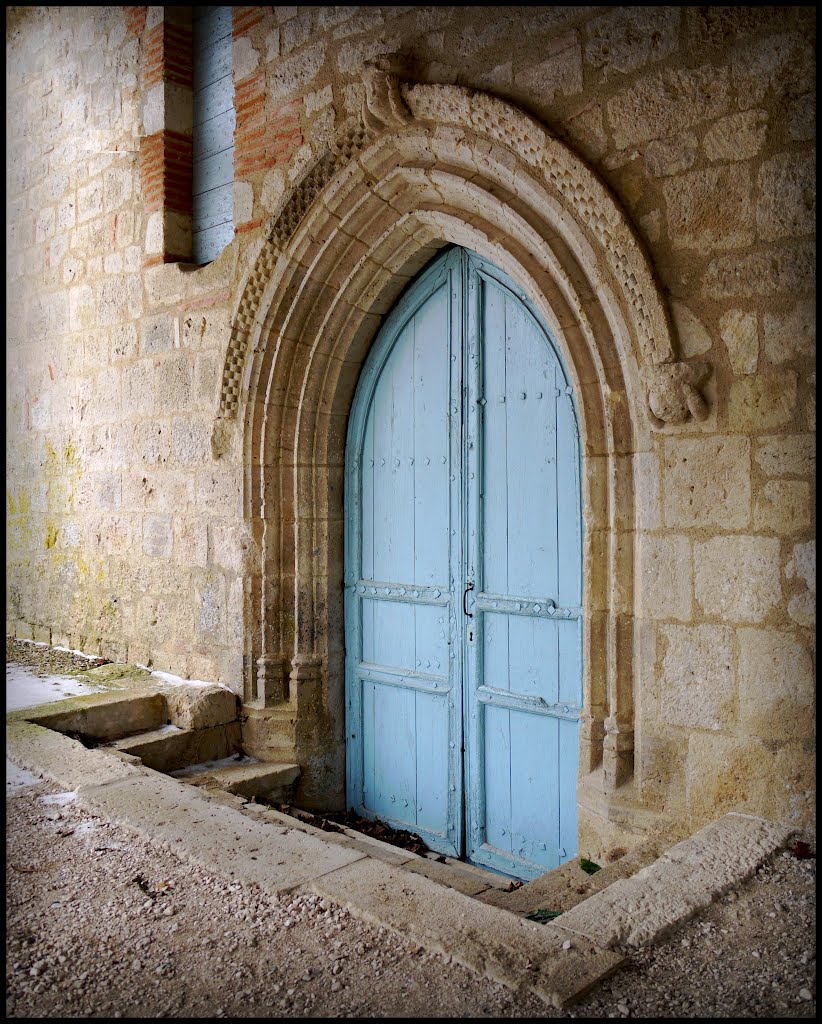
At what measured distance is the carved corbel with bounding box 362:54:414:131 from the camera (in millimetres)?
3209

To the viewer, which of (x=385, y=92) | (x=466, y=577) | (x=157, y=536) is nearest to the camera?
(x=385, y=92)

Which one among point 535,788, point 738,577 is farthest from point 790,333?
point 535,788

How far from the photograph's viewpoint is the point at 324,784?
13.3 ft

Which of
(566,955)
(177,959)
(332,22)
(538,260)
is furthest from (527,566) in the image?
(332,22)

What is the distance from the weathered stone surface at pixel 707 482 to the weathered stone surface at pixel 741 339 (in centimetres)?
22

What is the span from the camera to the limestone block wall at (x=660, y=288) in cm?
238

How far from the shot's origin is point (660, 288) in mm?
2576

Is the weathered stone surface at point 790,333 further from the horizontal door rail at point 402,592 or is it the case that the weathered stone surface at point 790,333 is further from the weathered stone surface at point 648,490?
the horizontal door rail at point 402,592

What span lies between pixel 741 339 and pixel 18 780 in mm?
2876

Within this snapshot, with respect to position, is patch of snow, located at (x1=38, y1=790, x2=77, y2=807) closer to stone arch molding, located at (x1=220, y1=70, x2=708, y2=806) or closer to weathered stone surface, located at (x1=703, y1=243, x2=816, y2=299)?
stone arch molding, located at (x1=220, y1=70, x2=708, y2=806)

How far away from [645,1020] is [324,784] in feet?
8.82

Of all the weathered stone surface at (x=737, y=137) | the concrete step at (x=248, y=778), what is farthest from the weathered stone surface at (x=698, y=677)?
the concrete step at (x=248, y=778)

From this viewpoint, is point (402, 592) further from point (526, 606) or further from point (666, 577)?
point (666, 577)

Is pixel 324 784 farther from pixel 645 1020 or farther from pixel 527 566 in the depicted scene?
pixel 645 1020
